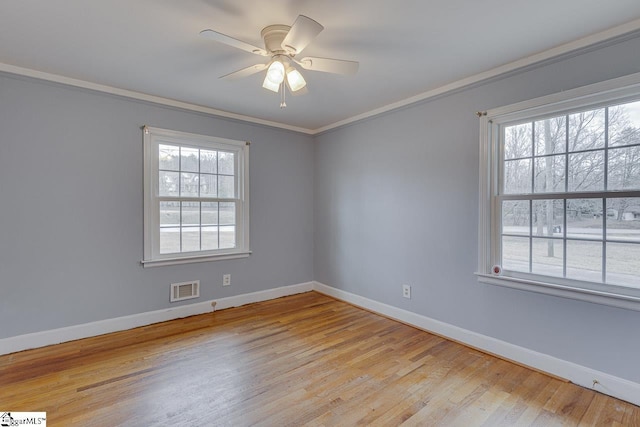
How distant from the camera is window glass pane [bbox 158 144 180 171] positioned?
130 inches

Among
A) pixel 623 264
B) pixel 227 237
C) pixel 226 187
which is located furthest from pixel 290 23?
pixel 623 264

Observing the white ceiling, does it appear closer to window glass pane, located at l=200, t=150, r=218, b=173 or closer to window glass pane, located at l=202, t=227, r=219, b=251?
window glass pane, located at l=200, t=150, r=218, b=173

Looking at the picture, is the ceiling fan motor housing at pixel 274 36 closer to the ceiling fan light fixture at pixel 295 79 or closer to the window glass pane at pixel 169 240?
the ceiling fan light fixture at pixel 295 79

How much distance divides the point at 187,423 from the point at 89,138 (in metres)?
2.65

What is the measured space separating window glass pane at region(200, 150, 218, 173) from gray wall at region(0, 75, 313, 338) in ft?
0.77

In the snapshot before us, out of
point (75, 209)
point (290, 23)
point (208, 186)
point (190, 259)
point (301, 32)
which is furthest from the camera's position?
point (208, 186)

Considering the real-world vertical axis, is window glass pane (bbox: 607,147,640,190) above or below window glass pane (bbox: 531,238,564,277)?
above

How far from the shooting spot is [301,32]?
1.67 meters

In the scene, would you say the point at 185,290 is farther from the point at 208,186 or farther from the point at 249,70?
the point at 249,70

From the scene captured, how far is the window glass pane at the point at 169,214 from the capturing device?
330 cm

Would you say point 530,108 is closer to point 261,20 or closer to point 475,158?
point 475,158

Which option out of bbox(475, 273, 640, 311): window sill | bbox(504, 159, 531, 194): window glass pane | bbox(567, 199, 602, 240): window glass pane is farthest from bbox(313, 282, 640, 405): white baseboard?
bbox(504, 159, 531, 194): window glass pane

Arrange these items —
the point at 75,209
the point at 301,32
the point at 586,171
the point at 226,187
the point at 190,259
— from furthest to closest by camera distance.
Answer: the point at 226,187 < the point at 190,259 < the point at 75,209 < the point at 586,171 < the point at 301,32

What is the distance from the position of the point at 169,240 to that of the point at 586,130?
12.6 ft
